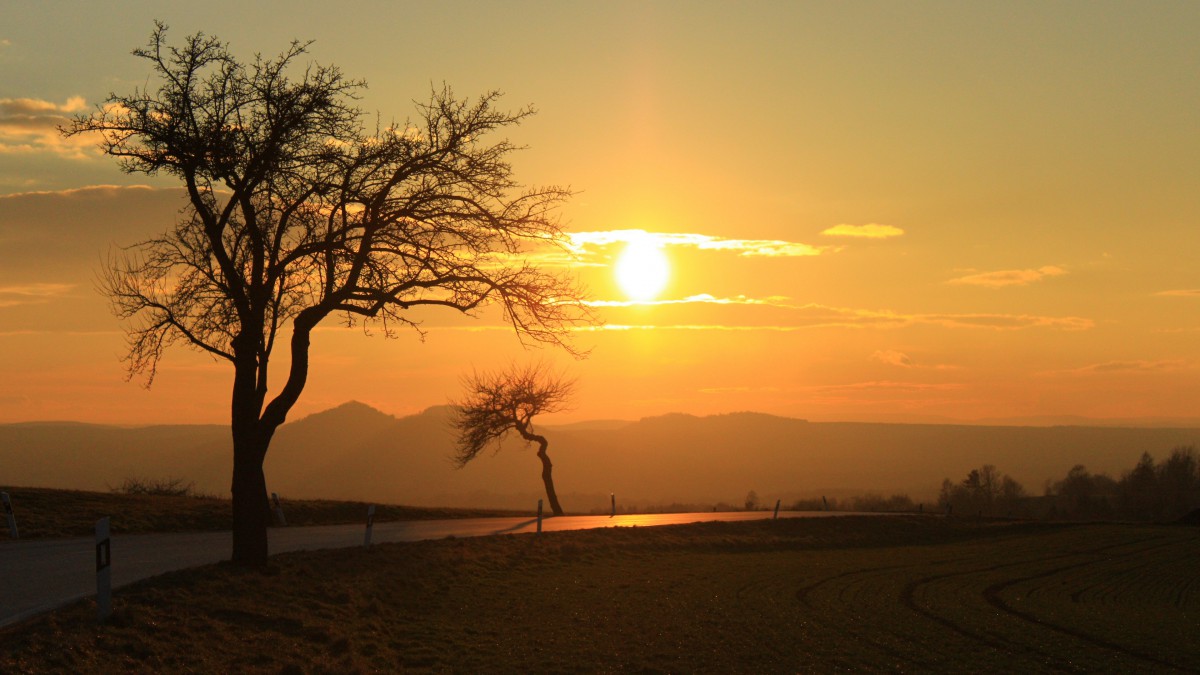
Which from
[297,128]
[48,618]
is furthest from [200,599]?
[297,128]

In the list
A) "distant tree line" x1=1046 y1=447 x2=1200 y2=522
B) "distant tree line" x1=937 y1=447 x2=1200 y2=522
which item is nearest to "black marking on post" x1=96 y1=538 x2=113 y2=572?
"distant tree line" x1=937 y1=447 x2=1200 y2=522

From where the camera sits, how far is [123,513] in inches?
1136

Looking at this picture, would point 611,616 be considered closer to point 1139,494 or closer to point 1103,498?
point 1103,498

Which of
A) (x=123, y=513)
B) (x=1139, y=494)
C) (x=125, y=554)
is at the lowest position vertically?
(x=1139, y=494)

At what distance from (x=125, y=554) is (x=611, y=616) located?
10275mm

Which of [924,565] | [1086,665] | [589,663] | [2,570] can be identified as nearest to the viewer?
[589,663]

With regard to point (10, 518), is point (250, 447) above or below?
above

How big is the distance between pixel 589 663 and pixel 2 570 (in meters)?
11.1

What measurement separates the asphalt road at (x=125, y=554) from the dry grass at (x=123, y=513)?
56.8 inches

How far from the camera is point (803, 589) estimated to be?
2516 centimetres

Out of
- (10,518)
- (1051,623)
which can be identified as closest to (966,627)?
(1051,623)

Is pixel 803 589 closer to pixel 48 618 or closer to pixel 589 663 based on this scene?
pixel 589 663

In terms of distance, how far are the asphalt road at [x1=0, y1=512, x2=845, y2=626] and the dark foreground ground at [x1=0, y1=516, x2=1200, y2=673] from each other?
117 centimetres

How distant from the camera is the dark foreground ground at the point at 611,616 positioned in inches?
561
